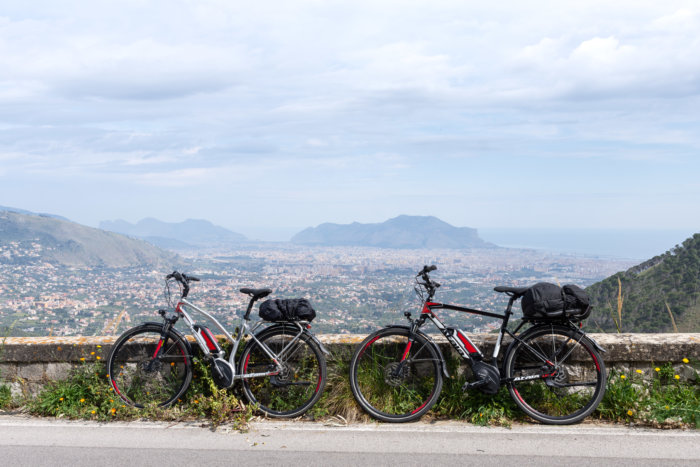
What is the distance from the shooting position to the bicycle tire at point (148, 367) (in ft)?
17.1

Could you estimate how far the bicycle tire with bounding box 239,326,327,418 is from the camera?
505 centimetres

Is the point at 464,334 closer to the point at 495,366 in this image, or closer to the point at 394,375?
the point at 495,366

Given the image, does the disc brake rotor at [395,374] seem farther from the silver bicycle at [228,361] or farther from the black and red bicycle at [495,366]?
the silver bicycle at [228,361]

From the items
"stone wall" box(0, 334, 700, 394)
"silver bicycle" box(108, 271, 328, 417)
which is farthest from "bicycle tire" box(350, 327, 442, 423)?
"silver bicycle" box(108, 271, 328, 417)

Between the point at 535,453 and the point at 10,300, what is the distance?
53.8 m

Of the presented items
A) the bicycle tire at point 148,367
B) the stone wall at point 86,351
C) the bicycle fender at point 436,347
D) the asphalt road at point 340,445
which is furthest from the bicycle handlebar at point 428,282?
the bicycle tire at point 148,367

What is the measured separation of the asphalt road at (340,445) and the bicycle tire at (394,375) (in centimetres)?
20

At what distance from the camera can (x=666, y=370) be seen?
4.89 meters

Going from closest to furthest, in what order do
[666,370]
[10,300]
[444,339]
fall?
[666,370]
[444,339]
[10,300]

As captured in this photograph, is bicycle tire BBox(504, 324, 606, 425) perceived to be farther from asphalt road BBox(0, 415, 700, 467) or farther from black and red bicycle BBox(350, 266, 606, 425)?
asphalt road BBox(0, 415, 700, 467)

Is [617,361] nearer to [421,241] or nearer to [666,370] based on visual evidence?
[666,370]

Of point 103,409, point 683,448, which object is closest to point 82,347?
point 103,409

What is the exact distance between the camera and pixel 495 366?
15.7 feet

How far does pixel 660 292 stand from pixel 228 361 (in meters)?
28.1
